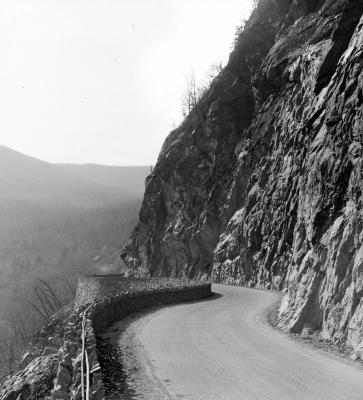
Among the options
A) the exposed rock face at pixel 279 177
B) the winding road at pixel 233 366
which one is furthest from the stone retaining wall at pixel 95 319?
the exposed rock face at pixel 279 177

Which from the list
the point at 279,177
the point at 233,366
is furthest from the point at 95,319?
the point at 279,177

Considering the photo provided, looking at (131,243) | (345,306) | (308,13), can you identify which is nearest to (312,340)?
(345,306)

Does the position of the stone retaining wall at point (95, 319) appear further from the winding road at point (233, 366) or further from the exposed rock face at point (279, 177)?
the exposed rock face at point (279, 177)

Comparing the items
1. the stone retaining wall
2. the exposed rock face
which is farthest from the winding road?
the exposed rock face

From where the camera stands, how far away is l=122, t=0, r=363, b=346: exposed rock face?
60.7 ft

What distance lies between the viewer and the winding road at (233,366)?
11.3 metres

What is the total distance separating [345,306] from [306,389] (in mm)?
5313

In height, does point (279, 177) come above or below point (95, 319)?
above

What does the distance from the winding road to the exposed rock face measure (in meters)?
1.84

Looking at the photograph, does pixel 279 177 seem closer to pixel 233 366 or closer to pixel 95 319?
pixel 95 319

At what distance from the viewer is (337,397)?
10.7m

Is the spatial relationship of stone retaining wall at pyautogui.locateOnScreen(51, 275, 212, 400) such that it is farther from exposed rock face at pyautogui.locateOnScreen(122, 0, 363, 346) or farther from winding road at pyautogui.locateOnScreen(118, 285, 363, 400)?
exposed rock face at pyautogui.locateOnScreen(122, 0, 363, 346)

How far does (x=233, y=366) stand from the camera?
13.8m

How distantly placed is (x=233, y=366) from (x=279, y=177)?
105ft
